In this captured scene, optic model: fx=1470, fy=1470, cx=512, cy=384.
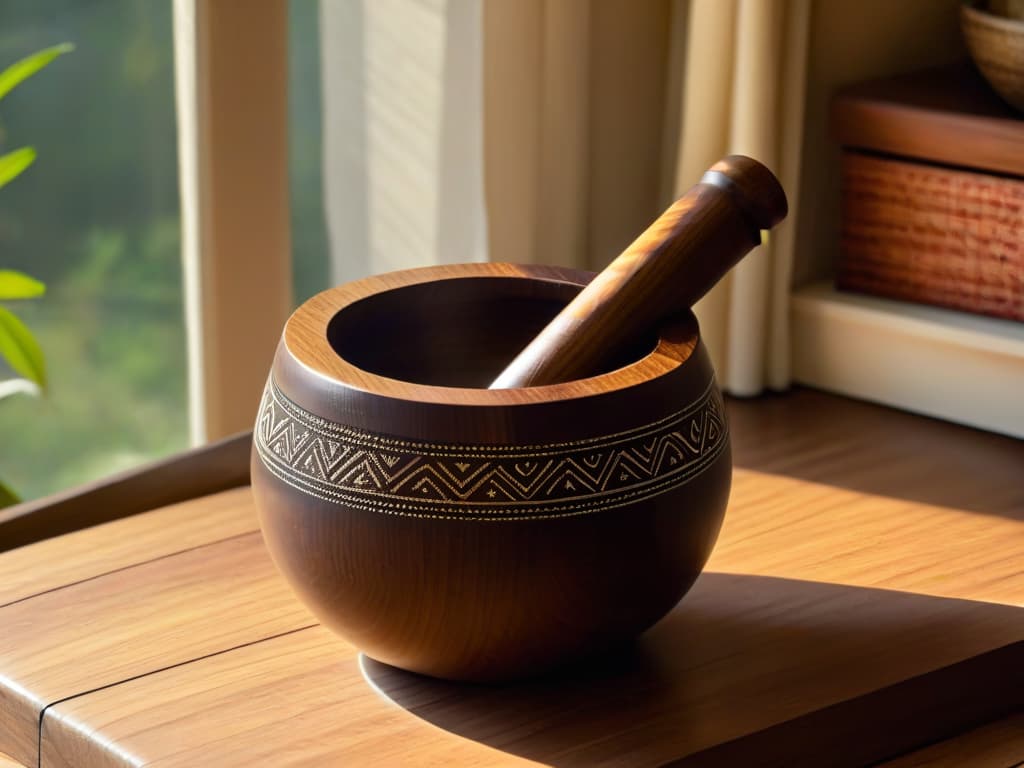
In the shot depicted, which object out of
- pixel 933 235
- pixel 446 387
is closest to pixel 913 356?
pixel 933 235

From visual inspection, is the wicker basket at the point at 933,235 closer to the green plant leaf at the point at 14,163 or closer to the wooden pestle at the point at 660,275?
the wooden pestle at the point at 660,275

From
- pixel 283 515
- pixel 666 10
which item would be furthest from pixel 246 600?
pixel 666 10

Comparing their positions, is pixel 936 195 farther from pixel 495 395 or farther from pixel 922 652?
pixel 495 395

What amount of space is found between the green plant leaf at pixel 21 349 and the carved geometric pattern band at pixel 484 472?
1.41 feet

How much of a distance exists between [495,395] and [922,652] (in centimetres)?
29

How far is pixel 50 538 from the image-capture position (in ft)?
3.08

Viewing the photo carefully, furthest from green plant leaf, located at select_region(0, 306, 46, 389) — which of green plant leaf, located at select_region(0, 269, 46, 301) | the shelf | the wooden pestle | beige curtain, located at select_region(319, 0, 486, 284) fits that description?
the shelf

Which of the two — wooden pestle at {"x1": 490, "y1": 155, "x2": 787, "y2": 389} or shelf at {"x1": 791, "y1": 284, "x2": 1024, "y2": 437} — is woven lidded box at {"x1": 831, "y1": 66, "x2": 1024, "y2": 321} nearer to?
shelf at {"x1": 791, "y1": 284, "x2": 1024, "y2": 437}

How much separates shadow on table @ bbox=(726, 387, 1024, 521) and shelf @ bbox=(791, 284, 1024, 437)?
1cm

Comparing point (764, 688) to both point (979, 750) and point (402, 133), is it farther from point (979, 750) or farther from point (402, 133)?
point (402, 133)

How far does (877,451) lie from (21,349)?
0.62 meters

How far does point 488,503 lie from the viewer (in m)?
0.63

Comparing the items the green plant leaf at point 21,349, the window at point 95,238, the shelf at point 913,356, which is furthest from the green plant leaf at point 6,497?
the shelf at point 913,356

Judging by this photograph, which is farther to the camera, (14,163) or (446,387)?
(14,163)
